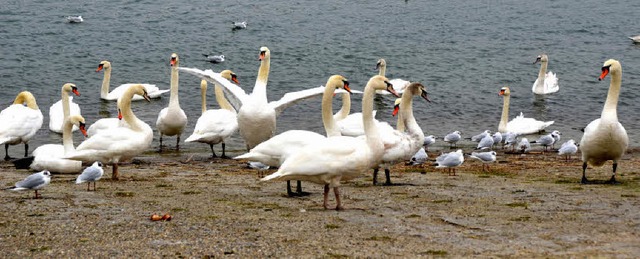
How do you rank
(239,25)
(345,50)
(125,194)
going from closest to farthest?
(125,194) < (345,50) < (239,25)

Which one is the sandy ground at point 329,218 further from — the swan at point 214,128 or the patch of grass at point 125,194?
the swan at point 214,128

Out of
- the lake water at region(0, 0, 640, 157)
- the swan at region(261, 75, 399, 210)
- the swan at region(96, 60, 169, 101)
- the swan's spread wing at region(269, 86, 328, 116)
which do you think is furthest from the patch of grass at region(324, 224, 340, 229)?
the swan at region(96, 60, 169, 101)

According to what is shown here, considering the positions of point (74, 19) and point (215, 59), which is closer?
point (215, 59)

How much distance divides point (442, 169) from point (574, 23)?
27.4 meters

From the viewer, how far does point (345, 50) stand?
108 ft

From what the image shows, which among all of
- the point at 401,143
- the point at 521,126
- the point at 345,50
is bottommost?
the point at 521,126

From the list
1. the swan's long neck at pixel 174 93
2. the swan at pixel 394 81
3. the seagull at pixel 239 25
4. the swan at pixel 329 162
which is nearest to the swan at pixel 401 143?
the swan at pixel 329 162

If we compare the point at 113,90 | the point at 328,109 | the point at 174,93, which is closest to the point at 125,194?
the point at 328,109

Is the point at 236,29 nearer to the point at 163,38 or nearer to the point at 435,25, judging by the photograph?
the point at 163,38

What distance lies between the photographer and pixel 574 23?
40469 mm

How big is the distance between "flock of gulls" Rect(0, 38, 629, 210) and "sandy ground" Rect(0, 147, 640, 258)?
0.39m

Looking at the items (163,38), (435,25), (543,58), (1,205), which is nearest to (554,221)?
(1,205)

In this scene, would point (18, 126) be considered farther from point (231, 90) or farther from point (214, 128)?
point (231, 90)

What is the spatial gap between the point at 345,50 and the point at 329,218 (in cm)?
2371
